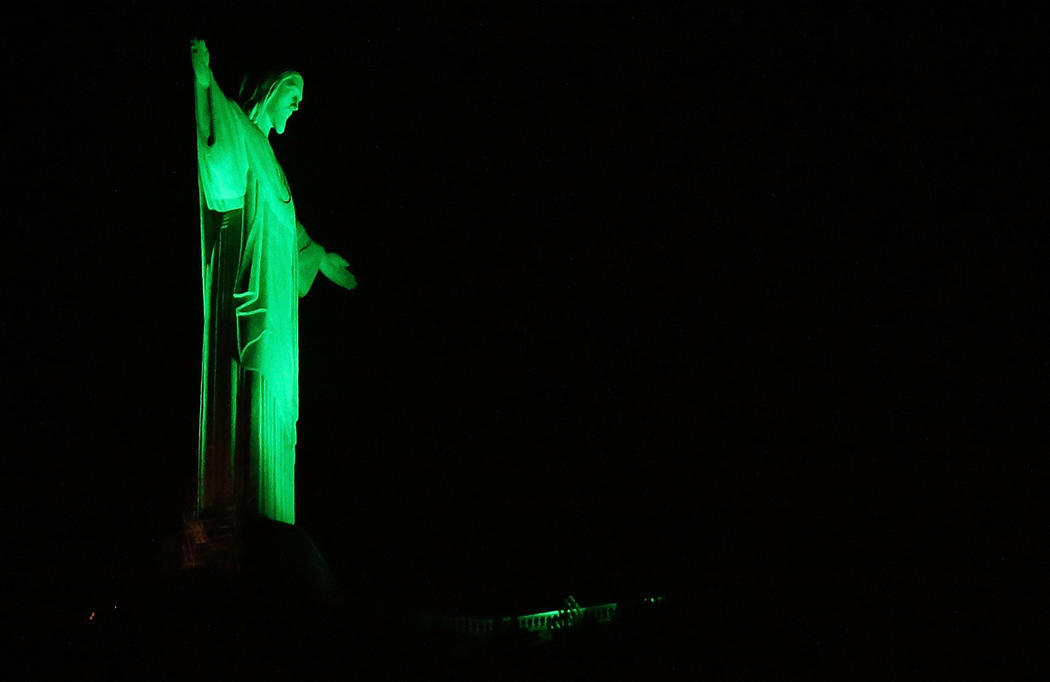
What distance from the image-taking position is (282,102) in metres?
7.93

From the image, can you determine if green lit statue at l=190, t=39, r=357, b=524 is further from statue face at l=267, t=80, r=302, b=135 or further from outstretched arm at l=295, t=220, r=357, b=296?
outstretched arm at l=295, t=220, r=357, b=296

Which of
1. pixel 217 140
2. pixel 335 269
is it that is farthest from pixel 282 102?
pixel 335 269

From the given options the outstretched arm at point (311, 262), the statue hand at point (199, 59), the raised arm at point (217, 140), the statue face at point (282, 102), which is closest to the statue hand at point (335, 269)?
the outstretched arm at point (311, 262)

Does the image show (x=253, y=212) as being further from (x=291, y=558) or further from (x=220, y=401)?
(x=291, y=558)

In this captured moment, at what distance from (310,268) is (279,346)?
1.27m

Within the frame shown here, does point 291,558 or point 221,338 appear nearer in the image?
point 291,558

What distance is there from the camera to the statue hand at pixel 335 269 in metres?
8.42

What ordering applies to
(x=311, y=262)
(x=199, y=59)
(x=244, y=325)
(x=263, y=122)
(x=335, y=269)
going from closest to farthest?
1. (x=199, y=59)
2. (x=244, y=325)
3. (x=263, y=122)
4. (x=311, y=262)
5. (x=335, y=269)

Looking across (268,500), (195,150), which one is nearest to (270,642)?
(268,500)

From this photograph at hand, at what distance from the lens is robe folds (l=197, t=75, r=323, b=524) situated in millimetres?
6684

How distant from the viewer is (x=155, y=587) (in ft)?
19.0

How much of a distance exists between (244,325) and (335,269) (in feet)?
5.25

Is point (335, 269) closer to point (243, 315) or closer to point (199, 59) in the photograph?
point (243, 315)

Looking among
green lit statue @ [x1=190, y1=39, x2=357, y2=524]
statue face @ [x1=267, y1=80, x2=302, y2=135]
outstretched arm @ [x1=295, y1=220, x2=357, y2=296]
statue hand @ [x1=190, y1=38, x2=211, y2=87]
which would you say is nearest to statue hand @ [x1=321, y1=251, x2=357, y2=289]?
outstretched arm @ [x1=295, y1=220, x2=357, y2=296]
